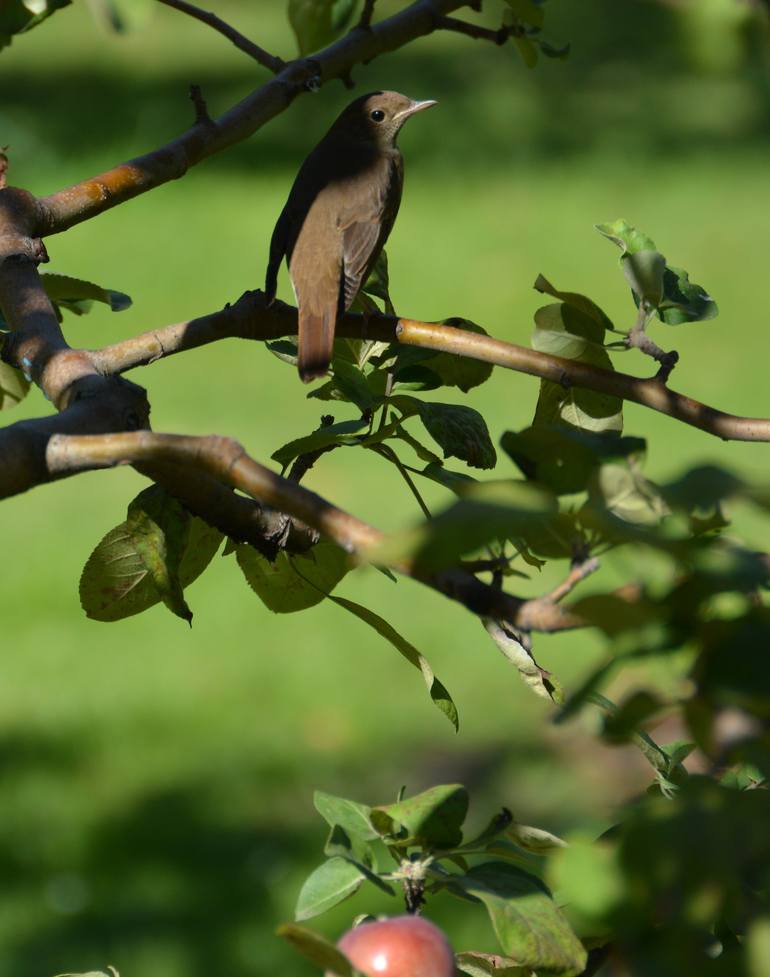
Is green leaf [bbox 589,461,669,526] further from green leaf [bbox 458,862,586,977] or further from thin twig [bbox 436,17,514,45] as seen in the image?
thin twig [bbox 436,17,514,45]

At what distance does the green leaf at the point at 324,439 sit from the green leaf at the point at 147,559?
5.0 inches

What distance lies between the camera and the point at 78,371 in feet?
4.00

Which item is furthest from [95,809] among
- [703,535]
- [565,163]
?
[565,163]

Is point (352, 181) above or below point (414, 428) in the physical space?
above

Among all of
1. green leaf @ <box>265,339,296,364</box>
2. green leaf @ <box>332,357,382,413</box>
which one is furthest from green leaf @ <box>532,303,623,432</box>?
green leaf @ <box>265,339,296,364</box>

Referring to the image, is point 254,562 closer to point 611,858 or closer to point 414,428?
point 611,858

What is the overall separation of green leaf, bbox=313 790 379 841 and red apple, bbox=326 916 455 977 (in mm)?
127

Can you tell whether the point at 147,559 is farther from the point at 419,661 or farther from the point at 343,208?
the point at 343,208

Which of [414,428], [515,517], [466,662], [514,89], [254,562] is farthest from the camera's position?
[514,89]

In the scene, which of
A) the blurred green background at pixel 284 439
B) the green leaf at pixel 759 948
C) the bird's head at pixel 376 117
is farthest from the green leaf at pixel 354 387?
the bird's head at pixel 376 117

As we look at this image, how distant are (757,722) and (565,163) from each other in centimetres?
996

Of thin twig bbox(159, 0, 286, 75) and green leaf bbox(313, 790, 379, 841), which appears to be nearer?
green leaf bbox(313, 790, 379, 841)

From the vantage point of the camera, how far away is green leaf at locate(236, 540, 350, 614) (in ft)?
5.04

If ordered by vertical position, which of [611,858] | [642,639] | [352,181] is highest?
[642,639]
